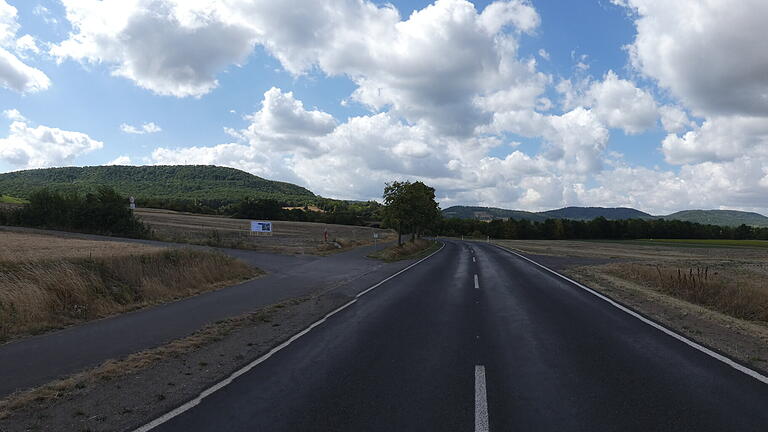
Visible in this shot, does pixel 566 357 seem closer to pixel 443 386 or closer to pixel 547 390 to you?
pixel 547 390

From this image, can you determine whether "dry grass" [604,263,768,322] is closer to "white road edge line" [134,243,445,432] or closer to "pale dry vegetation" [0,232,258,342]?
"white road edge line" [134,243,445,432]

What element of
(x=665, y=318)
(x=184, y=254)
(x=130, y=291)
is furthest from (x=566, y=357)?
(x=184, y=254)

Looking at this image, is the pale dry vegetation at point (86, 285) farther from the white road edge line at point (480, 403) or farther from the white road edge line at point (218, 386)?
the white road edge line at point (480, 403)

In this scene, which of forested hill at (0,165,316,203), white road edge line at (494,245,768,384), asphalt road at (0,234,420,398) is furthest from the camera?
forested hill at (0,165,316,203)

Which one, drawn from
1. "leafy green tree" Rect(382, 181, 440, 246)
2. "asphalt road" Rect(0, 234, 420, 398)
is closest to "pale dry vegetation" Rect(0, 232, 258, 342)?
"asphalt road" Rect(0, 234, 420, 398)

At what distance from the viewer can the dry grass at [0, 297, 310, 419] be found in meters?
5.41

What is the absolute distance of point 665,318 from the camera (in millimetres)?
10336

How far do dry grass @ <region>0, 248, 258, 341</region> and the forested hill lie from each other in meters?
129

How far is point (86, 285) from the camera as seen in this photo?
11.5 metres

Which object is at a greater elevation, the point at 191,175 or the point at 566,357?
the point at 191,175

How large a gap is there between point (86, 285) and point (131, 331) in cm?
356

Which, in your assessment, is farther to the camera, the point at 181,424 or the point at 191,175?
the point at 191,175

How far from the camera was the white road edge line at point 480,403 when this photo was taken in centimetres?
459

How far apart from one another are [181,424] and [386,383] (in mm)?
2538
